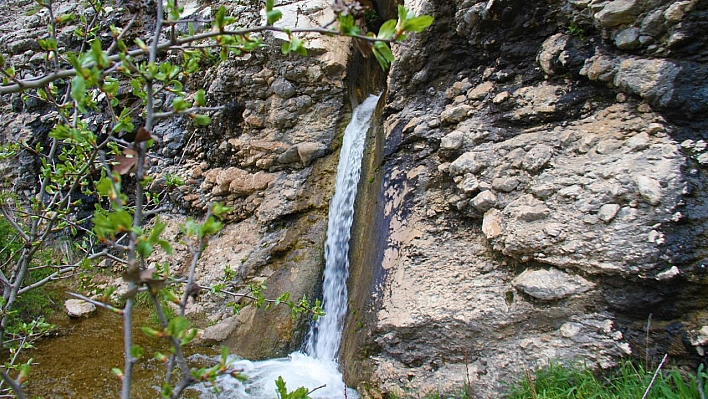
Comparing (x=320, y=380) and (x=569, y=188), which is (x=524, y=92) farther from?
(x=320, y=380)

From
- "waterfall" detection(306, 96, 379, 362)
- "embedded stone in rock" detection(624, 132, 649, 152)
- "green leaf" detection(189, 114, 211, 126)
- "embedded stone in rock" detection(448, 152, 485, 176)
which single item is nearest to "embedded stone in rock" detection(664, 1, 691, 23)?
"embedded stone in rock" detection(624, 132, 649, 152)

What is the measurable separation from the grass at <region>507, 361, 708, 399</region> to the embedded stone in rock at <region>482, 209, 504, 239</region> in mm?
1027

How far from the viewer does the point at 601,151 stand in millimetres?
2953

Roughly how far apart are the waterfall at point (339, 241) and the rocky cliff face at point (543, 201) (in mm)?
603

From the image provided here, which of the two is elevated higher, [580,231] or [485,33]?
[485,33]

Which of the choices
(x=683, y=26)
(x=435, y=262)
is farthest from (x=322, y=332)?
(x=683, y=26)

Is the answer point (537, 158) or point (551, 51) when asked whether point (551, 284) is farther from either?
point (551, 51)

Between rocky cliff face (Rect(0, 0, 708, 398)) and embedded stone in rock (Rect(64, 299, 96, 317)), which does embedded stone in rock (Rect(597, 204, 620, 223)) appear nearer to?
rocky cliff face (Rect(0, 0, 708, 398))

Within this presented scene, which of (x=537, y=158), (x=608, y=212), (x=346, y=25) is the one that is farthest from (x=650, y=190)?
(x=346, y=25)

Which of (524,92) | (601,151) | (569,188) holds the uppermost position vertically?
(524,92)

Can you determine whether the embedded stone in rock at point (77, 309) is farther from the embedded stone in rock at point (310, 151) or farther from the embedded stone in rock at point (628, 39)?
the embedded stone in rock at point (628, 39)

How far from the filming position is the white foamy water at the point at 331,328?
3.83 metres

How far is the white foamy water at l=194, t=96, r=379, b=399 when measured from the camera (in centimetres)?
383

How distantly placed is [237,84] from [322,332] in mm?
4146
